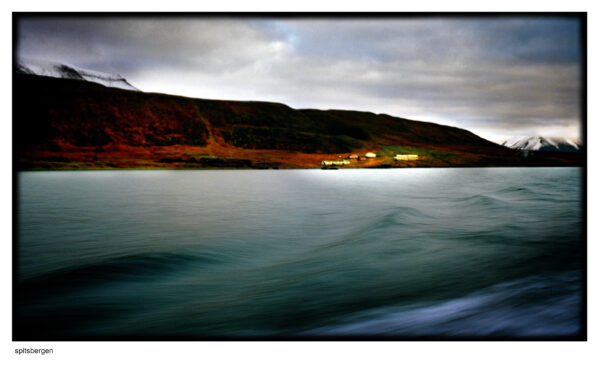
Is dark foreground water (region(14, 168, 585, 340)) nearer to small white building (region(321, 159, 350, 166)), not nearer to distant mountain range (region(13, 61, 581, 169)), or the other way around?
distant mountain range (region(13, 61, 581, 169))

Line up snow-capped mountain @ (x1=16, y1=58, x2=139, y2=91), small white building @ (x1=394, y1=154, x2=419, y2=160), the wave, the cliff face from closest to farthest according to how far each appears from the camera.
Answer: the wave, snow-capped mountain @ (x1=16, y1=58, x2=139, y2=91), the cliff face, small white building @ (x1=394, y1=154, x2=419, y2=160)

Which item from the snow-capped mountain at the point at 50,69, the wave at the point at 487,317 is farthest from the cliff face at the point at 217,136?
the wave at the point at 487,317

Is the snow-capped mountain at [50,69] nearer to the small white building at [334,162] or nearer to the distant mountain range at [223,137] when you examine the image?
the distant mountain range at [223,137]

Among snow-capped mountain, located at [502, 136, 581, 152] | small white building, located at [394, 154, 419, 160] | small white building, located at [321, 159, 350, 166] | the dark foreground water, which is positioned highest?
small white building, located at [394, 154, 419, 160]

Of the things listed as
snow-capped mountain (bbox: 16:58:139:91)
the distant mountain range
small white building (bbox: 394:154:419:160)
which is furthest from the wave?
small white building (bbox: 394:154:419:160)

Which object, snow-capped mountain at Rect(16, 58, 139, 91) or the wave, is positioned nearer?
A: the wave
